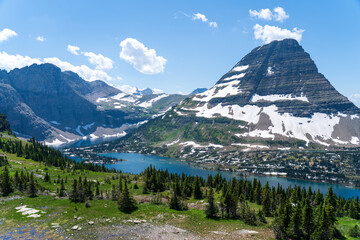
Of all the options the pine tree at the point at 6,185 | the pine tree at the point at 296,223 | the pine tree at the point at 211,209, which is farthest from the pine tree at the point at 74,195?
the pine tree at the point at 296,223

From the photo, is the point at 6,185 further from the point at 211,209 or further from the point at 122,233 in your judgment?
the point at 211,209

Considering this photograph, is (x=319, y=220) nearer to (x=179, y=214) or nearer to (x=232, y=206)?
(x=232, y=206)

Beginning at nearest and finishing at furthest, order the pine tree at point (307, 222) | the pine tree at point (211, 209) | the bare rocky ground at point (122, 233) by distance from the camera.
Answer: the bare rocky ground at point (122, 233) → the pine tree at point (307, 222) → the pine tree at point (211, 209)

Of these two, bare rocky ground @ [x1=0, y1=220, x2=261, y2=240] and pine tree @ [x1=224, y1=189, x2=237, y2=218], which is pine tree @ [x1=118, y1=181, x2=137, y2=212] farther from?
pine tree @ [x1=224, y1=189, x2=237, y2=218]

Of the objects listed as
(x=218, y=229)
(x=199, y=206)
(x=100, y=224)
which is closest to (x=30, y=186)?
(x=100, y=224)

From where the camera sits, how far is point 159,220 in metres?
51.4

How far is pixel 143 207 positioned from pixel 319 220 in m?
40.9

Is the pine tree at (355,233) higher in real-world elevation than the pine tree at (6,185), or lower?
lower

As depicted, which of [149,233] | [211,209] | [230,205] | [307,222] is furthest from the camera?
[230,205]

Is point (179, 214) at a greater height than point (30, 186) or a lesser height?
lesser

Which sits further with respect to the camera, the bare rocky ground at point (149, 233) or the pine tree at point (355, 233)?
the pine tree at point (355, 233)

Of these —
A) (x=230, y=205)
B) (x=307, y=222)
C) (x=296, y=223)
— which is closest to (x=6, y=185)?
(x=230, y=205)

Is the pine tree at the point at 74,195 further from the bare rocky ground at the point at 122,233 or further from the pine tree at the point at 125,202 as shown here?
the bare rocky ground at the point at 122,233

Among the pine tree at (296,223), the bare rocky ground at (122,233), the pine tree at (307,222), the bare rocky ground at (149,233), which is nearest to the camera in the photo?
the bare rocky ground at (122,233)
